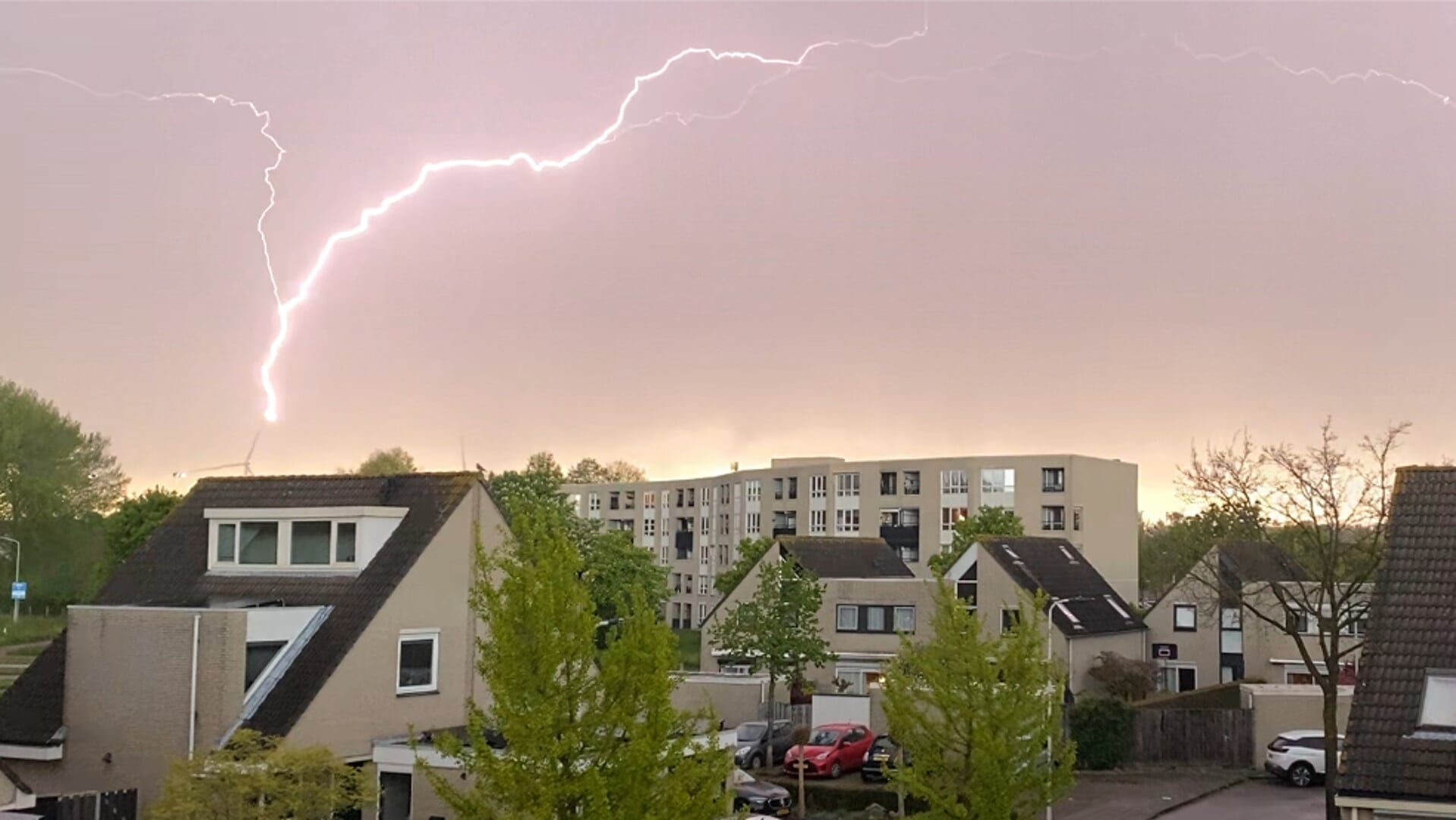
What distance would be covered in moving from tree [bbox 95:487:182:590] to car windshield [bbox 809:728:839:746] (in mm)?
34474

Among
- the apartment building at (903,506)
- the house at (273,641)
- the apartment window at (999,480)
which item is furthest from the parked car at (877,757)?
the apartment window at (999,480)

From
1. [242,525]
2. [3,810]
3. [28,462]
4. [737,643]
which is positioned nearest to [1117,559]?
[737,643]

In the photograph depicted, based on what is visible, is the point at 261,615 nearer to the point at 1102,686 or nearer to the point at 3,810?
the point at 3,810

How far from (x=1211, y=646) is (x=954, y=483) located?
30115 mm

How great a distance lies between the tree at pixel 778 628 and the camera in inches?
1735

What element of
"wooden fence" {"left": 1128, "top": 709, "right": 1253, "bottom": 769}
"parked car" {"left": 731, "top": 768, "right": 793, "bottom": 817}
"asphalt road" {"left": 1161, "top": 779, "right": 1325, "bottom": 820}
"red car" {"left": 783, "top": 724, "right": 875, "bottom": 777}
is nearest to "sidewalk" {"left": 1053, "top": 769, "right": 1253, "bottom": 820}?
"asphalt road" {"left": 1161, "top": 779, "right": 1325, "bottom": 820}

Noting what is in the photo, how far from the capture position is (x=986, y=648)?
2161 cm

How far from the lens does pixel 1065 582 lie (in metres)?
55.8

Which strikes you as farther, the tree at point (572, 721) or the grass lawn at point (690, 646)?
the grass lawn at point (690, 646)

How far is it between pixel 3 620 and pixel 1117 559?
6090 cm

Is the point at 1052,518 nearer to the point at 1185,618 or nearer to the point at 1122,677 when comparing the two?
the point at 1185,618

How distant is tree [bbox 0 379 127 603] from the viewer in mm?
71500

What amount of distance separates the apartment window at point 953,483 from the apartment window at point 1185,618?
2848 centimetres

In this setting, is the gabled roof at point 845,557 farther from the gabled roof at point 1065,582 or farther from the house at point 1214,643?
the house at point 1214,643
